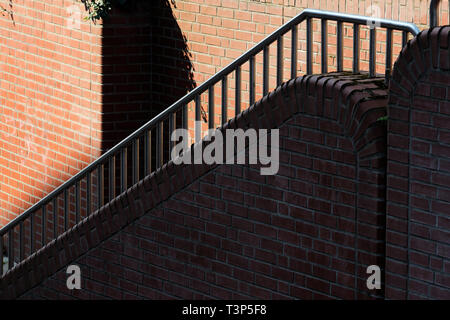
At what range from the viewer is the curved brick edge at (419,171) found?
577 cm

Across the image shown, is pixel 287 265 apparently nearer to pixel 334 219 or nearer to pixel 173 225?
Answer: pixel 334 219

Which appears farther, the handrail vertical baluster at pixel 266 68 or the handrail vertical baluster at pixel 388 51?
the handrail vertical baluster at pixel 266 68

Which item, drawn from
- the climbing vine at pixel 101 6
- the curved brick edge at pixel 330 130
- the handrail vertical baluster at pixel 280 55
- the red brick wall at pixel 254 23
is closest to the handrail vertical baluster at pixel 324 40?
the curved brick edge at pixel 330 130

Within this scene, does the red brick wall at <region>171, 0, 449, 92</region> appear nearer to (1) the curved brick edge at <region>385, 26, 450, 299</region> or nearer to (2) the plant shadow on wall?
(2) the plant shadow on wall

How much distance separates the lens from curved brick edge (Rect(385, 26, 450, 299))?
18.9 ft

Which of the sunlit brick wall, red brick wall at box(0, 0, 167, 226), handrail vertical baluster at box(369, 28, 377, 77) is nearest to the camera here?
handrail vertical baluster at box(369, 28, 377, 77)

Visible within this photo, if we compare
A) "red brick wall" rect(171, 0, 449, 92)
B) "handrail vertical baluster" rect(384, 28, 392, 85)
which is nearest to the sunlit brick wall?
"red brick wall" rect(171, 0, 449, 92)

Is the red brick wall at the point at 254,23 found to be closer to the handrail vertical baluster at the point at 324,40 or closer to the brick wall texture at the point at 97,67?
the brick wall texture at the point at 97,67

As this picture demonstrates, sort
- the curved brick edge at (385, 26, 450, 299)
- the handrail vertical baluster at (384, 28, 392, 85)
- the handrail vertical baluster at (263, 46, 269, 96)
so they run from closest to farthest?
the curved brick edge at (385, 26, 450, 299), the handrail vertical baluster at (384, 28, 392, 85), the handrail vertical baluster at (263, 46, 269, 96)

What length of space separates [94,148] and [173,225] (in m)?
3.29

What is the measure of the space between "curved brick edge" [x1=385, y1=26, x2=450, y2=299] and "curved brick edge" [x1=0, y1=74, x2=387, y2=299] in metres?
0.13

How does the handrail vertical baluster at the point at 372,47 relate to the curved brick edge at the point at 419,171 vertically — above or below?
above

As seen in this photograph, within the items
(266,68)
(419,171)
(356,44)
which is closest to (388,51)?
(356,44)

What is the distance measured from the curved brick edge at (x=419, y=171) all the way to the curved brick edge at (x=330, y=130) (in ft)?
0.43
